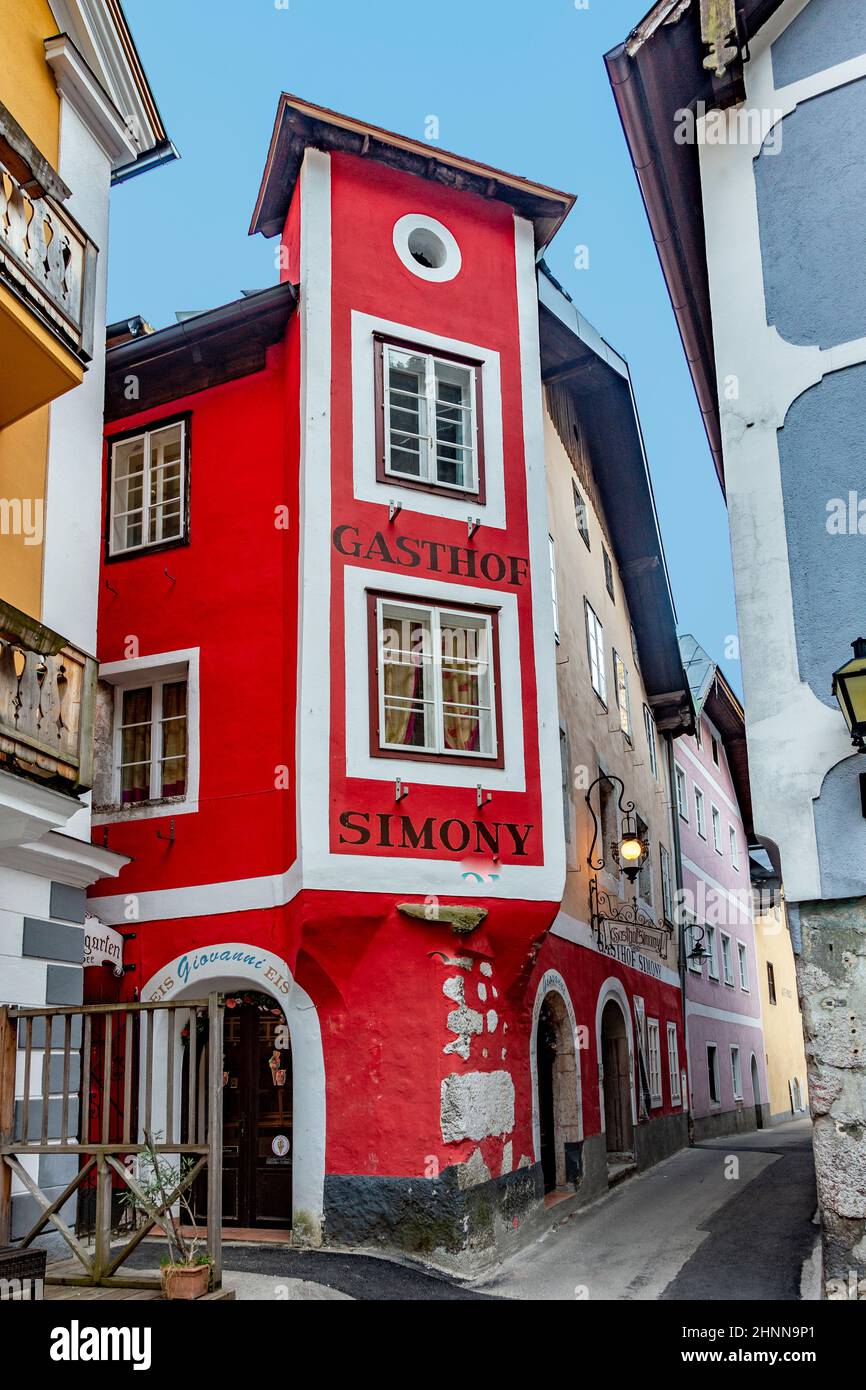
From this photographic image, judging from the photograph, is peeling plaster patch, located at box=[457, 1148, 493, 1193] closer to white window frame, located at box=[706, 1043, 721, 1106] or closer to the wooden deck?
the wooden deck

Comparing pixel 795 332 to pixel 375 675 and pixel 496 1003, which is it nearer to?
pixel 375 675

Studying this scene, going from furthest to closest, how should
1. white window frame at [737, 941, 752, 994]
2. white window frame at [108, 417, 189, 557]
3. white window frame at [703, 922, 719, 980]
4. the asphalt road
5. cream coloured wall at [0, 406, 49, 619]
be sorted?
white window frame at [737, 941, 752, 994]
white window frame at [703, 922, 719, 980]
white window frame at [108, 417, 189, 557]
the asphalt road
cream coloured wall at [0, 406, 49, 619]

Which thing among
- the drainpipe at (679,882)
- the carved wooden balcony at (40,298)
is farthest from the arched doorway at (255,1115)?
the drainpipe at (679,882)

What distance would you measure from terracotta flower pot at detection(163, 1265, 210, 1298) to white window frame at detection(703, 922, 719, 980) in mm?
20400

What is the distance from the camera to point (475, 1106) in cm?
1223

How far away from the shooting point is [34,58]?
11.6 meters

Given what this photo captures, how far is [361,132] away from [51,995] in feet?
30.7

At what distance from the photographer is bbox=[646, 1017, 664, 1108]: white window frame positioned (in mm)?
20859

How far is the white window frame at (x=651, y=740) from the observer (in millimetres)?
24555

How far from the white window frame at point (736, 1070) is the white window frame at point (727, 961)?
1367 millimetres

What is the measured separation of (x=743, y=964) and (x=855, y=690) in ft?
85.1

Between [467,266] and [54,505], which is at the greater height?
[467,266]

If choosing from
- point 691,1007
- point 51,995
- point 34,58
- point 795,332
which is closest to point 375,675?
point 51,995

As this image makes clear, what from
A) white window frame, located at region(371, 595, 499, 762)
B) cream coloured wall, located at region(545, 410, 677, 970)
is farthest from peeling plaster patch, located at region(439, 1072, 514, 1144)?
cream coloured wall, located at region(545, 410, 677, 970)
